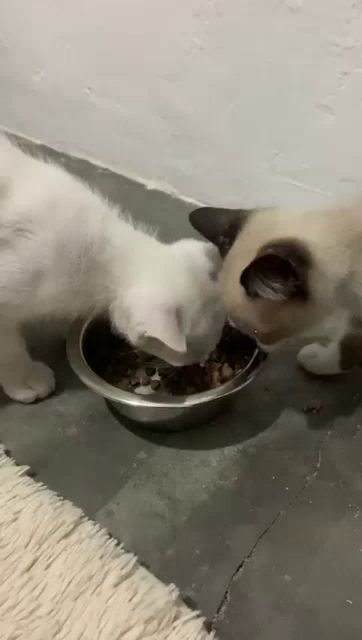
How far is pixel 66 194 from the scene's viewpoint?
159cm

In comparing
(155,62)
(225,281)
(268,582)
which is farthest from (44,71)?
(268,582)

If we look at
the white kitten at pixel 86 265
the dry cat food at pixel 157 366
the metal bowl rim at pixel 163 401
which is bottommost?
the dry cat food at pixel 157 366

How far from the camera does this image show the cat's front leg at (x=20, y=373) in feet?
5.64

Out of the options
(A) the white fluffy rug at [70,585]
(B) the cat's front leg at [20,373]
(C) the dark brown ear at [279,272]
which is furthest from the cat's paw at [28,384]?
(C) the dark brown ear at [279,272]

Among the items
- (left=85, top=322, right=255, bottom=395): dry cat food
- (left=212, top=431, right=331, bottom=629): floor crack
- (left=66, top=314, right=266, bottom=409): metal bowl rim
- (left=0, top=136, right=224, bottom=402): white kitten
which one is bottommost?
(left=212, top=431, right=331, bottom=629): floor crack

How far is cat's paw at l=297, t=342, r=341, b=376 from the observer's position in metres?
1.79

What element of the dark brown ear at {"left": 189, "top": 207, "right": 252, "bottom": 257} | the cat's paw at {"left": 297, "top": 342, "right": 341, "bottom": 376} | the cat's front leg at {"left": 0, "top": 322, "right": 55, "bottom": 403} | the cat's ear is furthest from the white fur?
the cat's front leg at {"left": 0, "top": 322, "right": 55, "bottom": 403}

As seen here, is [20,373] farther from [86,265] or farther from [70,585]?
[70,585]

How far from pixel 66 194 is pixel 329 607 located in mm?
995

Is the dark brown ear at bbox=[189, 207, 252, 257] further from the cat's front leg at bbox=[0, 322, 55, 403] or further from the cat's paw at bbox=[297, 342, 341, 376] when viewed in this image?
the cat's front leg at bbox=[0, 322, 55, 403]

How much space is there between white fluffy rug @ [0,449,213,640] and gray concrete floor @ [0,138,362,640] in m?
0.05

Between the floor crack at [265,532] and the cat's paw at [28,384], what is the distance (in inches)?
24.9

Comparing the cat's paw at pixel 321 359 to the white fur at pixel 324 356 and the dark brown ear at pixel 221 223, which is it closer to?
the white fur at pixel 324 356

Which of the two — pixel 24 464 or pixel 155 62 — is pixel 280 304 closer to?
pixel 24 464
